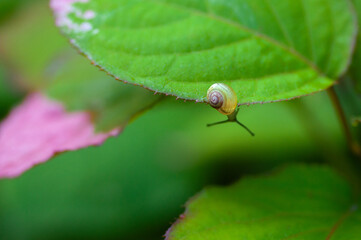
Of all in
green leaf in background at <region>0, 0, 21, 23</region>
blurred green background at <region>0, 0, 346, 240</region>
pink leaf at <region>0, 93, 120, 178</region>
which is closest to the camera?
pink leaf at <region>0, 93, 120, 178</region>

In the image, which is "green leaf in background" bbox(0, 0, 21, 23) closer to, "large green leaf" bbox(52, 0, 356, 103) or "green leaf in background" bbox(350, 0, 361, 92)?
"large green leaf" bbox(52, 0, 356, 103)

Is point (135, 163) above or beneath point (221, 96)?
beneath

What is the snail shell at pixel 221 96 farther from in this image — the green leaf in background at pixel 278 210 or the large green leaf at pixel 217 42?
the green leaf in background at pixel 278 210

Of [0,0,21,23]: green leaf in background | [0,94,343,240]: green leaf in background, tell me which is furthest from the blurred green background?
[0,0,21,23]: green leaf in background

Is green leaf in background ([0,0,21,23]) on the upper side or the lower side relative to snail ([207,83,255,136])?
upper

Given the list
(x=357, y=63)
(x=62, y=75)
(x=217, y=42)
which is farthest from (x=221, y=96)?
(x=62, y=75)

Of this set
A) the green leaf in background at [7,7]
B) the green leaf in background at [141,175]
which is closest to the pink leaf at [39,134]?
the green leaf in background at [141,175]

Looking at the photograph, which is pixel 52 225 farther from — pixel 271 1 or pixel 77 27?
pixel 271 1

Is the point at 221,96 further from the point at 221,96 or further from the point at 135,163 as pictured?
the point at 135,163
